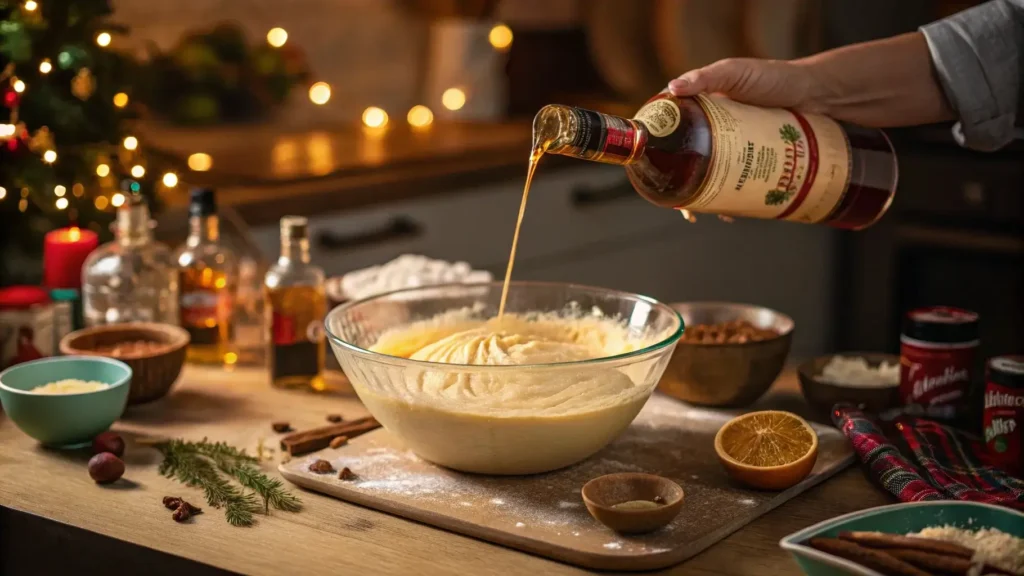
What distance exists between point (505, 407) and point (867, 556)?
0.38 m

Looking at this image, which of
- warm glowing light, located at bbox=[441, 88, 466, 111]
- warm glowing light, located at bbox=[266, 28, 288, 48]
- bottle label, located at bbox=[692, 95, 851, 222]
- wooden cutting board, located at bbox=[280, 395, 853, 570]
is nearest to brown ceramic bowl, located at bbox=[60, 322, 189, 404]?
wooden cutting board, located at bbox=[280, 395, 853, 570]

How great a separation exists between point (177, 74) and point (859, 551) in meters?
2.17

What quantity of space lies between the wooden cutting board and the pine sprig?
0.12 ft

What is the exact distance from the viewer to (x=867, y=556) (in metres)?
0.89

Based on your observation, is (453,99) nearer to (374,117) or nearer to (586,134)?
(374,117)

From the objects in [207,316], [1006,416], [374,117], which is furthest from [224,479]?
[374,117]

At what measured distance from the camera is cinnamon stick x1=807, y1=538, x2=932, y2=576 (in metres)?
0.88

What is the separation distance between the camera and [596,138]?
3.67 feet

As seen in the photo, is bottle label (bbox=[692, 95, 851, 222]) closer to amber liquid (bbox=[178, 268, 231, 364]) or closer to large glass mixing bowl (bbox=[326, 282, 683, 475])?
large glass mixing bowl (bbox=[326, 282, 683, 475])

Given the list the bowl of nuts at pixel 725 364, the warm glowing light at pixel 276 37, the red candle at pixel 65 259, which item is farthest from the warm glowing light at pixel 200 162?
the bowl of nuts at pixel 725 364

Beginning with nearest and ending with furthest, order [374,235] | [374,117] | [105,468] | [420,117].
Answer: [105,468]
[374,235]
[374,117]
[420,117]

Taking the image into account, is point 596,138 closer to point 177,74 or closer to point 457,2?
point 177,74

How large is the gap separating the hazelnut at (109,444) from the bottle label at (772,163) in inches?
26.4

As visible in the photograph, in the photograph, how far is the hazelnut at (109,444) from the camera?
123cm
